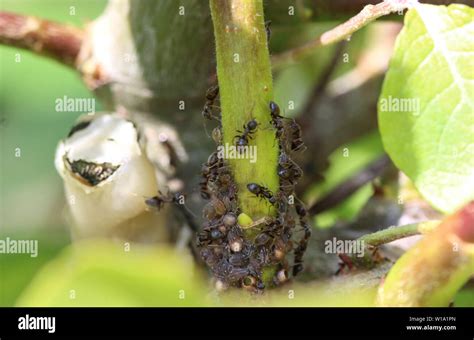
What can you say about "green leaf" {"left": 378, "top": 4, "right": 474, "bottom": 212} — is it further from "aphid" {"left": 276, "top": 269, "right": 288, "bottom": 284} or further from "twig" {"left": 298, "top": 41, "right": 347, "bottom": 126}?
"twig" {"left": 298, "top": 41, "right": 347, "bottom": 126}

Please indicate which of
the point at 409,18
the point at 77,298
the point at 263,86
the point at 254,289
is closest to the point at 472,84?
the point at 409,18

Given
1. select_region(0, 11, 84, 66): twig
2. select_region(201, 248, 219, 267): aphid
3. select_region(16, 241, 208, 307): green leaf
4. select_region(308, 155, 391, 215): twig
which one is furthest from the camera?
select_region(308, 155, 391, 215): twig

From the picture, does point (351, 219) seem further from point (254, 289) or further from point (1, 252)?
point (1, 252)

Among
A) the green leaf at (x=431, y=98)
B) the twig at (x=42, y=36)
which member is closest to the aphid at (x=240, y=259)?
the green leaf at (x=431, y=98)

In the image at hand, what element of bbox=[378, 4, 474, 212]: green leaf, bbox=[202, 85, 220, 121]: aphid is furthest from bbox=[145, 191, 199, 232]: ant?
bbox=[378, 4, 474, 212]: green leaf

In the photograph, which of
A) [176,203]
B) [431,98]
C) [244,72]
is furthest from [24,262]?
[431,98]

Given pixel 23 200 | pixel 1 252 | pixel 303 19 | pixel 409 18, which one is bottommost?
pixel 1 252
